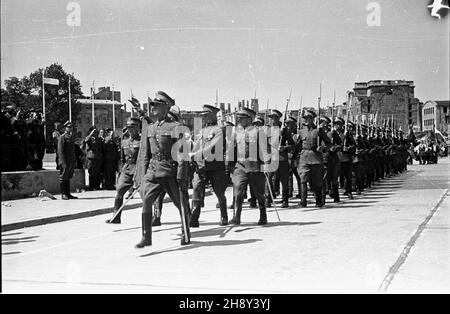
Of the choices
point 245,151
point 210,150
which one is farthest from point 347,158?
point 210,150

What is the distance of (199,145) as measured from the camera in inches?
431

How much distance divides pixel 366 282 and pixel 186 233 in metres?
2.99

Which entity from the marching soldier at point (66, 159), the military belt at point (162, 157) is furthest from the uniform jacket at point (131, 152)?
the marching soldier at point (66, 159)

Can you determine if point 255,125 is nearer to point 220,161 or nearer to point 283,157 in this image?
point 283,157

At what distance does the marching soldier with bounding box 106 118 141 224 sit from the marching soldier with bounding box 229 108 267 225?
162 cm

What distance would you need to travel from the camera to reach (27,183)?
15531 millimetres

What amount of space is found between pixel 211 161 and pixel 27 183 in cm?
698

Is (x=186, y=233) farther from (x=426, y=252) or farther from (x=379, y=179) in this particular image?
(x=379, y=179)

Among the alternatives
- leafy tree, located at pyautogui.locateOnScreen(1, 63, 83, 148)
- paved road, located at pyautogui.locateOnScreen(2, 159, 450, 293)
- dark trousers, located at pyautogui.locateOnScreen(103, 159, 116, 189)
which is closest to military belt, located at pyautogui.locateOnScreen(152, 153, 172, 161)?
paved road, located at pyautogui.locateOnScreen(2, 159, 450, 293)

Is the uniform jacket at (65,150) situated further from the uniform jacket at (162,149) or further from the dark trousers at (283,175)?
the uniform jacket at (162,149)

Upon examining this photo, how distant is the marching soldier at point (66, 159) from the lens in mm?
15094

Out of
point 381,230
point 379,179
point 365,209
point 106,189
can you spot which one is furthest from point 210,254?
point 379,179

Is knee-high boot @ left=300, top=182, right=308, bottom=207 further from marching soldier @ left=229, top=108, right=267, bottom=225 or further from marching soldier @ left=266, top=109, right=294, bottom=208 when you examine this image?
marching soldier @ left=229, top=108, right=267, bottom=225

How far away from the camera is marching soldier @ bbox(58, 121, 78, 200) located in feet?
49.5
